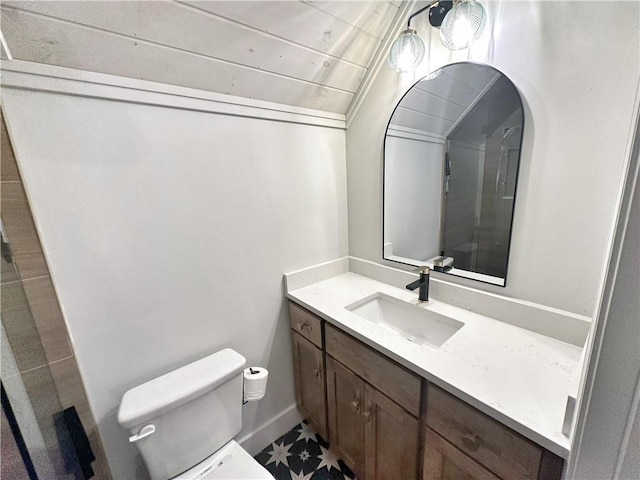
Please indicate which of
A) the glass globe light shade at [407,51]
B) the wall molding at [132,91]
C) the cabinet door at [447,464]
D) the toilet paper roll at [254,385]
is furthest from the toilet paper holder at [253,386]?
the glass globe light shade at [407,51]

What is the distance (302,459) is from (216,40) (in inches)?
80.4

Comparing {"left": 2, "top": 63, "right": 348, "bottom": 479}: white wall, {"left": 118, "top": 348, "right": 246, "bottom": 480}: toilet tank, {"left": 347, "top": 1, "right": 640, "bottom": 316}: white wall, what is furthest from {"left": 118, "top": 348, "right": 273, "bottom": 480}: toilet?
{"left": 347, "top": 1, "right": 640, "bottom": 316}: white wall

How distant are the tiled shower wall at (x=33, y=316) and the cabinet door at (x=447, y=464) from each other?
3.89ft

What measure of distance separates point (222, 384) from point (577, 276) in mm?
1407

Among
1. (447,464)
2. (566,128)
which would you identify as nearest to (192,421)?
(447,464)

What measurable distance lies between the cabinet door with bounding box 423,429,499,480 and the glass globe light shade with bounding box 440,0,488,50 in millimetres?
1418

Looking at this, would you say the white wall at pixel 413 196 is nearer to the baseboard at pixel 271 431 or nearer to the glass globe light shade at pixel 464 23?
the glass globe light shade at pixel 464 23

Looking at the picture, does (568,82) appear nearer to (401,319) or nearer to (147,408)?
(401,319)

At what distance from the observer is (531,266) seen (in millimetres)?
992

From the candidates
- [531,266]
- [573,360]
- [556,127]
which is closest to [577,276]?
[531,266]

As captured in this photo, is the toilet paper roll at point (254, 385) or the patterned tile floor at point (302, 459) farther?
the patterned tile floor at point (302, 459)

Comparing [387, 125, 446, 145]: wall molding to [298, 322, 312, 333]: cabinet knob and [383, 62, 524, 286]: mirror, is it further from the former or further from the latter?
[298, 322, 312, 333]: cabinet knob

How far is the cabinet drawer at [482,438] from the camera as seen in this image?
2.10 feet

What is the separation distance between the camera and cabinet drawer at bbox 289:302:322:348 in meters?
1.28
